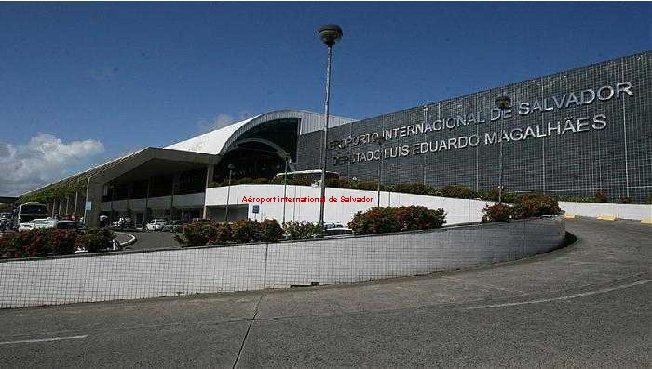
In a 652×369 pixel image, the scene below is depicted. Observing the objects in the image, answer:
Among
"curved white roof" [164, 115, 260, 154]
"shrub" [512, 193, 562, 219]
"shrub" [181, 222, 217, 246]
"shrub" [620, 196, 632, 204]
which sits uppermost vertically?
"curved white roof" [164, 115, 260, 154]

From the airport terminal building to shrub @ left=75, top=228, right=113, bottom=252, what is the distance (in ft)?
52.1

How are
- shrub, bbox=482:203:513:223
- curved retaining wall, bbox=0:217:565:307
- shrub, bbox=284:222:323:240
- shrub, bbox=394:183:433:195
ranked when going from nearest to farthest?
1. curved retaining wall, bbox=0:217:565:307
2. shrub, bbox=284:222:323:240
3. shrub, bbox=482:203:513:223
4. shrub, bbox=394:183:433:195

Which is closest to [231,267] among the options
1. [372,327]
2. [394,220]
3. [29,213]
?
[394,220]

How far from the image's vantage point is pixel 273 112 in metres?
50.5

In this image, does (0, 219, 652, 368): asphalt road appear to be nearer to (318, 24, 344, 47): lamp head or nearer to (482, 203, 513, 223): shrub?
(482, 203, 513, 223): shrub

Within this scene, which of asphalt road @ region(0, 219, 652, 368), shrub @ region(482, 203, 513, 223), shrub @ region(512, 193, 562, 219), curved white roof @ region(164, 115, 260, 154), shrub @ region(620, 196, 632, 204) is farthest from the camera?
curved white roof @ region(164, 115, 260, 154)

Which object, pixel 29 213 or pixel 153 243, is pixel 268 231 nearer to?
pixel 153 243

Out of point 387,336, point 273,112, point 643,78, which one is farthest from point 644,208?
point 273,112

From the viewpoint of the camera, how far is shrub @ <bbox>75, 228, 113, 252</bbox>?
10266 mm

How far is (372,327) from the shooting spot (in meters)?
6.46

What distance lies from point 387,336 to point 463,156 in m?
31.8

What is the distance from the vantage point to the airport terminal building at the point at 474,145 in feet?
89.0

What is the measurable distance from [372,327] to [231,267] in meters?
4.64

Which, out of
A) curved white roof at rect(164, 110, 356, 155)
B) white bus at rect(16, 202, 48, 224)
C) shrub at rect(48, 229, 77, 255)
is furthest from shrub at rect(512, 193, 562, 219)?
white bus at rect(16, 202, 48, 224)
